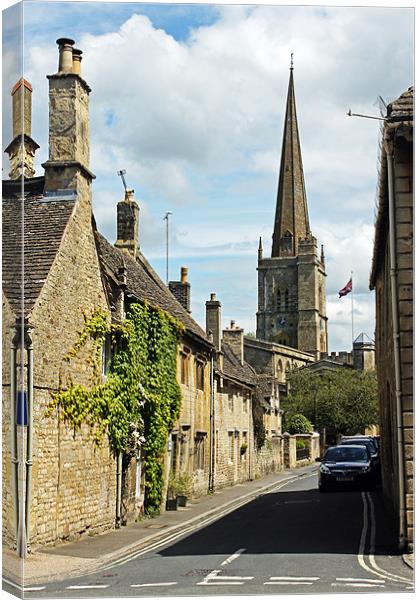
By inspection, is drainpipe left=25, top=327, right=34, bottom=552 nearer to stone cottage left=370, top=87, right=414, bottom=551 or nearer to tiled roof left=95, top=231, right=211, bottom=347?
tiled roof left=95, top=231, right=211, bottom=347

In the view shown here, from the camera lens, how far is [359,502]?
23.5 metres

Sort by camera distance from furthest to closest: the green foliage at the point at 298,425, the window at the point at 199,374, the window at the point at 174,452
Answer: the green foliage at the point at 298,425
the window at the point at 199,374
the window at the point at 174,452

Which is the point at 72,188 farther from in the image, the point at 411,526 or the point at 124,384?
the point at 411,526

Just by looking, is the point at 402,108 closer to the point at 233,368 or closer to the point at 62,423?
the point at 62,423

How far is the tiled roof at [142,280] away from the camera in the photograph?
21.2 m

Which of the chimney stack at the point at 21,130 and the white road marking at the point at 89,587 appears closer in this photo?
the white road marking at the point at 89,587

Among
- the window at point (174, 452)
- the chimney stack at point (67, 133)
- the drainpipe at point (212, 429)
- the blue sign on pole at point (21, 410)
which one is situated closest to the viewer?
the blue sign on pole at point (21, 410)

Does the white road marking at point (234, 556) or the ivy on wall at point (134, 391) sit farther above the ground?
the ivy on wall at point (134, 391)

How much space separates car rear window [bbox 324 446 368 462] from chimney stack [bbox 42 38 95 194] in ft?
48.3

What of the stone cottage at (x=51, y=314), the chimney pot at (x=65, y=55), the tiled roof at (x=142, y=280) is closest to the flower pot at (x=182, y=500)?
the tiled roof at (x=142, y=280)

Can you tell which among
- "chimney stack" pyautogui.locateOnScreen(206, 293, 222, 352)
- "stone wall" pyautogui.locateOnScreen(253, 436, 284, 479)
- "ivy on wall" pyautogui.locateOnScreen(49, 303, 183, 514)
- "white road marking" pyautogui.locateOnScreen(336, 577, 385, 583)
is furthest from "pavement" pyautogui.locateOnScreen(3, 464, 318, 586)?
"stone wall" pyautogui.locateOnScreen(253, 436, 284, 479)

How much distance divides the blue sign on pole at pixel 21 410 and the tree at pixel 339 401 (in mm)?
47671

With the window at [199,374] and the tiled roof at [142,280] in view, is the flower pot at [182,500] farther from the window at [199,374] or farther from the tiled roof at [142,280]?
the window at [199,374]

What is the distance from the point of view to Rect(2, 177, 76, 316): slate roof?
545 inches
